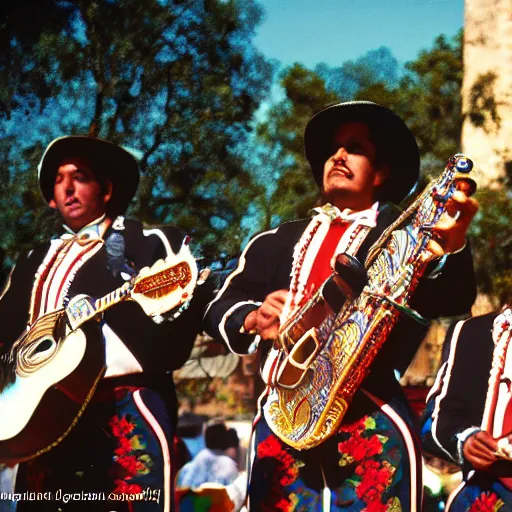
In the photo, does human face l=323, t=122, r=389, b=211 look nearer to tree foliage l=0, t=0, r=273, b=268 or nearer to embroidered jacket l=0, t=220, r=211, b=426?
tree foliage l=0, t=0, r=273, b=268

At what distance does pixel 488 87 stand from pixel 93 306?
2.01 metres

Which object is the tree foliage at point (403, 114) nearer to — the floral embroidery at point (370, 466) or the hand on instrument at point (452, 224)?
the hand on instrument at point (452, 224)

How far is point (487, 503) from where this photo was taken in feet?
12.3

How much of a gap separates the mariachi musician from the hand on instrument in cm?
40

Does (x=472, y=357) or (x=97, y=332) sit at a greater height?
(x=97, y=332)

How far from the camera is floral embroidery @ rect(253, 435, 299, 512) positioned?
12.6ft

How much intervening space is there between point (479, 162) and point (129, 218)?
1.66 m

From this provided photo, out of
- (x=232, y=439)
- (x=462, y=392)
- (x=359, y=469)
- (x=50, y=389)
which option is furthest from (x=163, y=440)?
(x=462, y=392)

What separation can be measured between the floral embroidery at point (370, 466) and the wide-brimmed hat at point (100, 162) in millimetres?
1732

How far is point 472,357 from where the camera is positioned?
3957mm

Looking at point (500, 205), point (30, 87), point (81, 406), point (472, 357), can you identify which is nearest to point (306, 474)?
point (472, 357)

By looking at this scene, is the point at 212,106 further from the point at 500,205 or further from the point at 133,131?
the point at 500,205

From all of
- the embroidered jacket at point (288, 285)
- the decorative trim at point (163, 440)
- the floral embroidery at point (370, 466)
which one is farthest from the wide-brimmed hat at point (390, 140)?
the decorative trim at point (163, 440)

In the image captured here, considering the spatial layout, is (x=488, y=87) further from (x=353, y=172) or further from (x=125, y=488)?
(x=125, y=488)
